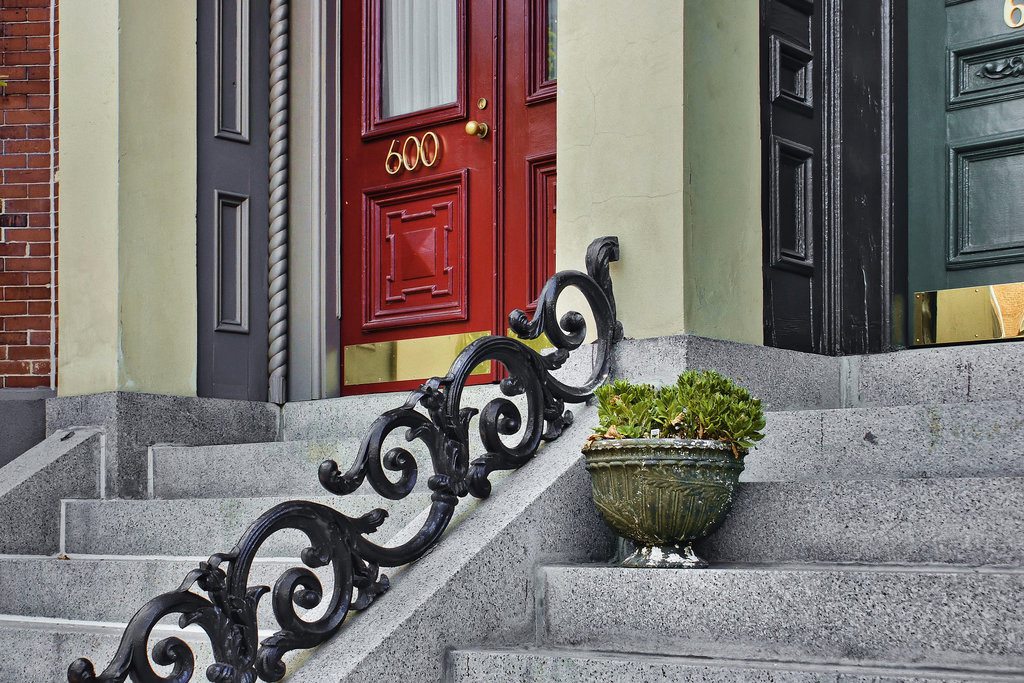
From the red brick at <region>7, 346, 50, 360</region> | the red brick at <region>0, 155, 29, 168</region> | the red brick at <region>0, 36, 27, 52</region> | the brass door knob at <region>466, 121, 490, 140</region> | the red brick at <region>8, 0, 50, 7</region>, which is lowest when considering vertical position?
the red brick at <region>7, 346, 50, 360</region>

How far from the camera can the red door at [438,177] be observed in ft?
14.2

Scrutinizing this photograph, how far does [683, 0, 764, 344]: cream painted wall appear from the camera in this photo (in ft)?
10.2

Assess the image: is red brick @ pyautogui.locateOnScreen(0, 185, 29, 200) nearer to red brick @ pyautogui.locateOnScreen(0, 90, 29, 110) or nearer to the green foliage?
red brick @ pyautogui.locateOnScreen(0, 90, 29, 110)

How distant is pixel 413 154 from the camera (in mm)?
4684

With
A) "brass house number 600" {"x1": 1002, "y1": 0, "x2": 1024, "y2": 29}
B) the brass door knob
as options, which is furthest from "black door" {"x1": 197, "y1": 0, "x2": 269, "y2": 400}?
"brass house number 600" {"x1": 1002, "y1": 0, "x2": 1024, "y2": 29}

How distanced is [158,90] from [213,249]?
625 millimetres

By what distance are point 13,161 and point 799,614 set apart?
360 centimetres

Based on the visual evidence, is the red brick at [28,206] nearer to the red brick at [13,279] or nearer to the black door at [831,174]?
the red brick at [13,279]

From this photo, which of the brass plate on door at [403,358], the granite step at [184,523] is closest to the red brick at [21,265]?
the granite step at [184,523]

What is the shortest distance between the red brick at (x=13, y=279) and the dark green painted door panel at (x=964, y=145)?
3.25 meters

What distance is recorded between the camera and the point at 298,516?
2201 mm

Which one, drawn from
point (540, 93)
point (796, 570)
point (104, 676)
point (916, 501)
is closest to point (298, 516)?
point (104, 676)

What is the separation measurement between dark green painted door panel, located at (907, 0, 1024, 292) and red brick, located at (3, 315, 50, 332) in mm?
3165

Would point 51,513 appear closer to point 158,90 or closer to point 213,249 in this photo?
point 213,249
